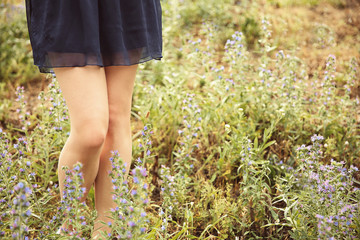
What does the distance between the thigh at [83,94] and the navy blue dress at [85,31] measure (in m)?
0.04

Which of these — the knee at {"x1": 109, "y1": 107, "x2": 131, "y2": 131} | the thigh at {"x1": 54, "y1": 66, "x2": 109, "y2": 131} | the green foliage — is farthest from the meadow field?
the thigh at {"x1": 54, "y1": 66, "x2": 109, "y2": 131}

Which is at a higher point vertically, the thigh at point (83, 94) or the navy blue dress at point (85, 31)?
the navy blue dress at point (85, 31)

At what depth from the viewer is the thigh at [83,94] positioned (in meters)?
1.76

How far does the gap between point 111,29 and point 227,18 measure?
359 centimetres

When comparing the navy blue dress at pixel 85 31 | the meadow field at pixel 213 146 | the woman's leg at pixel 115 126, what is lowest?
the meadow field at pixel 213 146

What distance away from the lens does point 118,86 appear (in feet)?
6.53

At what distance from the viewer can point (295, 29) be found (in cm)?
501

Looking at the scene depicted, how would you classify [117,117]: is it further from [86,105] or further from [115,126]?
[86,105]

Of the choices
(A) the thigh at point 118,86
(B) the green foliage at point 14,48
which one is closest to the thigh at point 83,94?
(A) the thigh at point 118,86

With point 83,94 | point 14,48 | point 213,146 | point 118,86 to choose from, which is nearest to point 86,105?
point 83,94

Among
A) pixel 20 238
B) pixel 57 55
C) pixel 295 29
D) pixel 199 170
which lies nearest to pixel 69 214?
pixel 20 238

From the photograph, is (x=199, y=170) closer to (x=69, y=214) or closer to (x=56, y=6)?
(x=69, y=214)

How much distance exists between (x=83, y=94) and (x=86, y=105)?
5 cm

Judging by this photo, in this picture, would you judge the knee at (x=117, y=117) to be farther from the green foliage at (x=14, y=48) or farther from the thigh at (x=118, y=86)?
the green foliage at (x=14, y=48)
